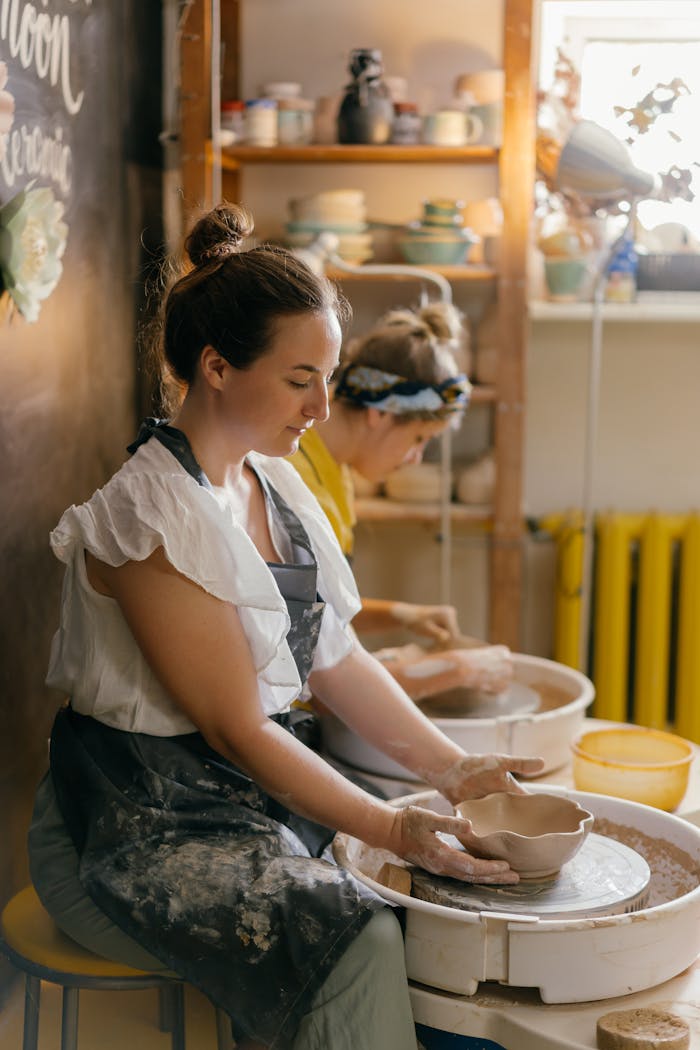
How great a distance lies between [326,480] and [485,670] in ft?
1.53

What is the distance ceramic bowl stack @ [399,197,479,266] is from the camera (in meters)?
2.94

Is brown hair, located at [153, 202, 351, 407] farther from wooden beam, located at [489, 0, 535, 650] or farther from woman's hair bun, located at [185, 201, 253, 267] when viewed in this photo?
wooden beam, located at [489, 0, 535, 650]

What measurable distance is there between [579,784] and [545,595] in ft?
5.55

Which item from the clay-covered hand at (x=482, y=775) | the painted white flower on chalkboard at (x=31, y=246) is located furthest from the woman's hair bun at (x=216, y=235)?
the clay-covered hand at (x=482, y=775)

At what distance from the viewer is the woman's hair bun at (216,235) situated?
1571 millimetres

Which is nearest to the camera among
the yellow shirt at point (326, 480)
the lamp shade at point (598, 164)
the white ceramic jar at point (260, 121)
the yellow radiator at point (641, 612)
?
the yellow shirt at point (326, 480)

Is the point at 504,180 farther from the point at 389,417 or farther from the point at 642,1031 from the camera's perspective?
the point at 642,1031

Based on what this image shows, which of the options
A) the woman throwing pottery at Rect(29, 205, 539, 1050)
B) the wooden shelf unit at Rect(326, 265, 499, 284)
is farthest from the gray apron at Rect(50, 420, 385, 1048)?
the wooden shelf unit at Rect(326, 265, 499, 284)

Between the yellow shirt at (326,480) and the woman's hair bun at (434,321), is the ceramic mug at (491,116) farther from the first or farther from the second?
the yellow shirt at (326,480)

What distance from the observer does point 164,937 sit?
51.9 inches

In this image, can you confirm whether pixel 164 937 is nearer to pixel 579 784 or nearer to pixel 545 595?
pixel 579 784

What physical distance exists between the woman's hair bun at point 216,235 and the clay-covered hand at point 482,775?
0.75 meters

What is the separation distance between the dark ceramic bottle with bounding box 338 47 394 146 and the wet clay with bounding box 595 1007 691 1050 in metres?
2.25

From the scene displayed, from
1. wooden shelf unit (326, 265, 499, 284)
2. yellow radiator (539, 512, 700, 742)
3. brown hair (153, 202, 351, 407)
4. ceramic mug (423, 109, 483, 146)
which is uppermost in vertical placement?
ceramic mug (423, 109, 483, 146)
